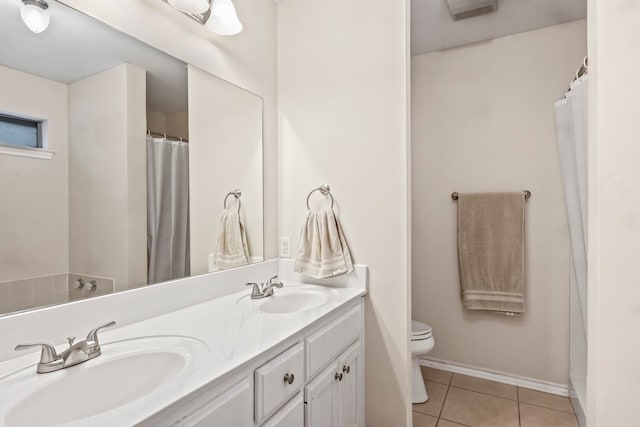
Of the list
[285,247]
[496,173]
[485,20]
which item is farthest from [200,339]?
[485,20]

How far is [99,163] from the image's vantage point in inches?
43.8

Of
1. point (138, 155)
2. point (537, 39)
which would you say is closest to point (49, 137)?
point (138, 155)

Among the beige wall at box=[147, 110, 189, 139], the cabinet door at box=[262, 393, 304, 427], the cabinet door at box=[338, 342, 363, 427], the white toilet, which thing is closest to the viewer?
the cabinet door at box=[262, 393, 304, 427]

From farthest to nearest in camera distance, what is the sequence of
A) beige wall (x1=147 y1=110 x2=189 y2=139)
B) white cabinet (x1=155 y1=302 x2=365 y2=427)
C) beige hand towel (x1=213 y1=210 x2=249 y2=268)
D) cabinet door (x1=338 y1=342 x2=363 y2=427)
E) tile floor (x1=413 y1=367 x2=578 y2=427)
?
tile floor (x1=413 y1=367 x2=578 y2=427) → beige hand towel (x1=213 y1=210 x2=249 y2=268) → cabinet door (x1=338 y1=342 x2=363 y2=427) → beige wall (x1=147 y1=110 x2=189 y2=139) → white cabinet (x1=155 y1=302 x2=365 y2=427)

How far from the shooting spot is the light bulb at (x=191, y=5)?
1334mm

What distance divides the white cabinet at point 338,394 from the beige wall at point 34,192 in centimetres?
98

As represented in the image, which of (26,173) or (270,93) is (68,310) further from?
(270,93)

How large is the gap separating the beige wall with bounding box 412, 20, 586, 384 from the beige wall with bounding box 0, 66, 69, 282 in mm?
2230

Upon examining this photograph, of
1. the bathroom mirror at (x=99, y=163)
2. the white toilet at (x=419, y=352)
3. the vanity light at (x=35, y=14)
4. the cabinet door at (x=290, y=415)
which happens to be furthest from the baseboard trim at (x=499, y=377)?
the vanity light at (x=35, y=14)

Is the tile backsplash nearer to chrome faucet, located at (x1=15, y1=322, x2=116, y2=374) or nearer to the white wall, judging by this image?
chrome faucet, located at (x1=15, y1=322, x2=116, y2=374)

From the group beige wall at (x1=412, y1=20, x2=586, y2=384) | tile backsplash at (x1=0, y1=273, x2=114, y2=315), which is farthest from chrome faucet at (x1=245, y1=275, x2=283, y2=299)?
beige wall at (x1=412, y1=20, x2=586, y2=384)

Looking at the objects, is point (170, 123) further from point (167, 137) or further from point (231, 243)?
point (231, 243)

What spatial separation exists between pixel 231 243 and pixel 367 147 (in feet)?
2.85

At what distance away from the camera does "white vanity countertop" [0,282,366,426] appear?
679 millimetres
